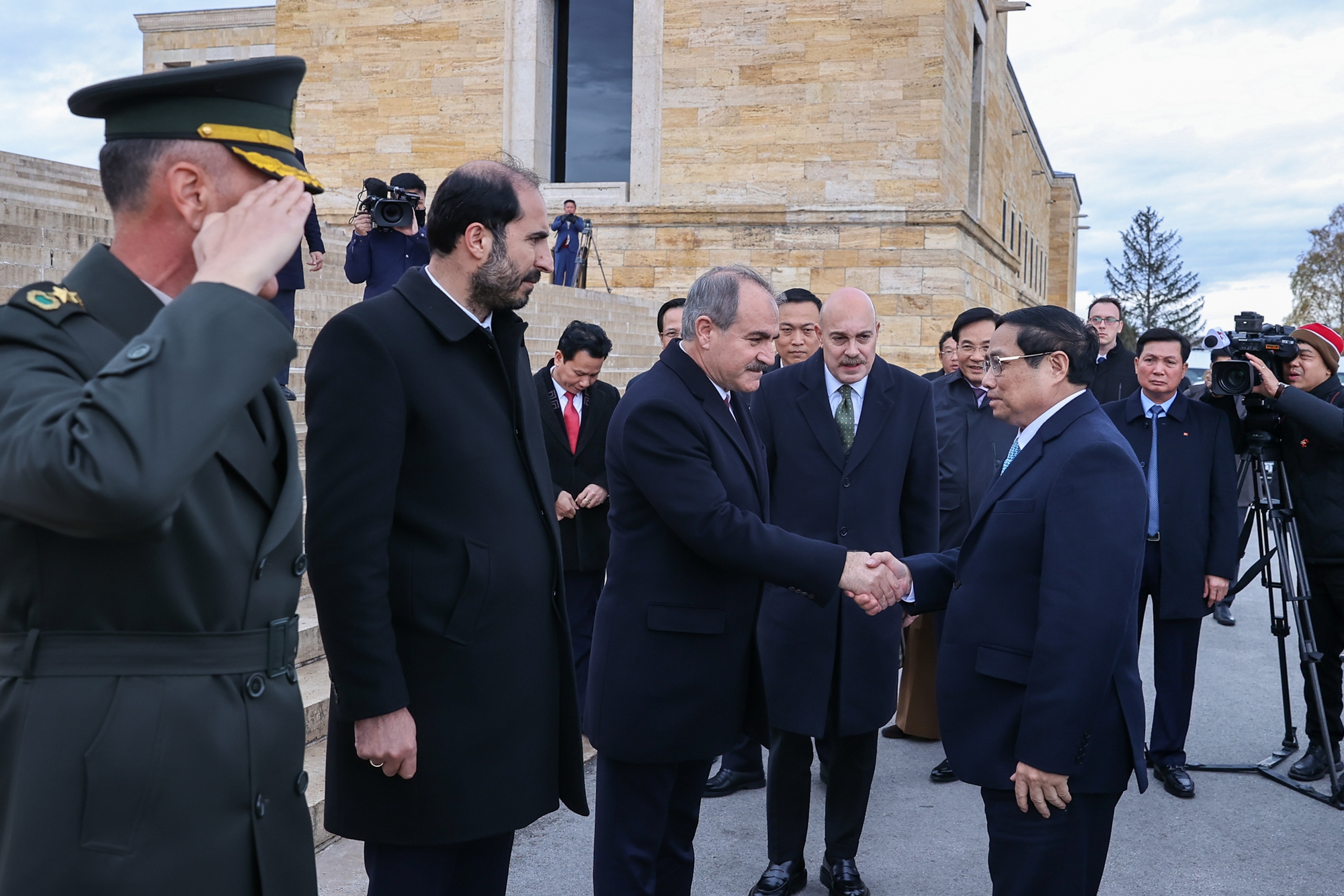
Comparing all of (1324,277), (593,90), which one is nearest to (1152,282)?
(1324,277)

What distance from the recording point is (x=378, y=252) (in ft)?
26.2

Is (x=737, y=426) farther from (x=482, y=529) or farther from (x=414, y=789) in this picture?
(x=414, y=789)

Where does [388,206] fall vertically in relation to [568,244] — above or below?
below

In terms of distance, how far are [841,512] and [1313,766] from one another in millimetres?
3141

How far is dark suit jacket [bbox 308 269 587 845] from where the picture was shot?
7.21 ft

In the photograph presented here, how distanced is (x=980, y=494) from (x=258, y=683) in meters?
4.90

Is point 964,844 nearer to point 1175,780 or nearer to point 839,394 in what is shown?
point 1175,780

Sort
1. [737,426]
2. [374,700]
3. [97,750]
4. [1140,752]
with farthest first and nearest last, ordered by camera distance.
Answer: [737,426], [1140,752], [374,700], [97,750]

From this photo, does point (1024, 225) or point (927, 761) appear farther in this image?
point (1024, 225)

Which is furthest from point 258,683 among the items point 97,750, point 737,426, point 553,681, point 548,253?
point 737,426

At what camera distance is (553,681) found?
8.22 ft

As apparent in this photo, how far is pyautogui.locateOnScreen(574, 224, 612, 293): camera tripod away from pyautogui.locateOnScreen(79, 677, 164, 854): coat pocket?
1690 centimetres

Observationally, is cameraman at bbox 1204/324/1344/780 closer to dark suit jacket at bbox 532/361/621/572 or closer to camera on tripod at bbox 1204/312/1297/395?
camera on tripod at bbox 1204/312/1297/395

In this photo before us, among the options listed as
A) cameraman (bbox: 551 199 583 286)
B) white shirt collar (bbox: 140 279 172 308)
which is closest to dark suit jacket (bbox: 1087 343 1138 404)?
white shirt collar (bbox: 140 279 172 308)
